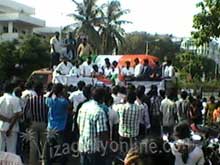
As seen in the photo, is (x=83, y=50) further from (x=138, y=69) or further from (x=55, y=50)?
(x=138, y=69)

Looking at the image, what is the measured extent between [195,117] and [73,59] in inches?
281

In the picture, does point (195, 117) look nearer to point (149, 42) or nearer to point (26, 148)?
point (26, 148)

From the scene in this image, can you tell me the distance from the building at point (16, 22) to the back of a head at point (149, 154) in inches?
2223

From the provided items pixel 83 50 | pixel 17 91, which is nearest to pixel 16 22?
pixel 83 50

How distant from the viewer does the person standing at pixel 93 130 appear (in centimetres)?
779

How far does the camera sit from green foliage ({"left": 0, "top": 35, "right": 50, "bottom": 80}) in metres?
39.2

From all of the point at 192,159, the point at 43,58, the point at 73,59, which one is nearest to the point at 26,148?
the point at 192,159

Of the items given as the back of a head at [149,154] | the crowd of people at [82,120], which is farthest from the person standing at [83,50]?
the back of a head at [149,154]

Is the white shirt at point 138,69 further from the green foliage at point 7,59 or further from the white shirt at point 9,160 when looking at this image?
the green foliage at point 7,59

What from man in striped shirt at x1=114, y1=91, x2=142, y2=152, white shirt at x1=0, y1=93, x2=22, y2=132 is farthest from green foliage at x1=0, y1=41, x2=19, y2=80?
white shirt at x1=0, y1=93, x2=22, y2=132

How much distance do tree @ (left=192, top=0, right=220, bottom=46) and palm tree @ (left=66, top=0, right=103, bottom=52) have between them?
33665 millimetres

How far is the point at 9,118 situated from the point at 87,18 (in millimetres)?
38935

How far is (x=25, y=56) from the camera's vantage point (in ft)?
132

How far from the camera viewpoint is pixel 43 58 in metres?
41.0
